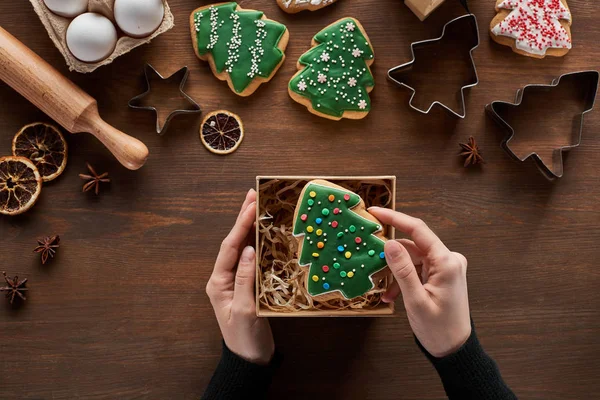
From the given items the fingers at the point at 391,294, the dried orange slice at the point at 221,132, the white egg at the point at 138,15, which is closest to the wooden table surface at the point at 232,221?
the dried orange slice at the point at 221,132

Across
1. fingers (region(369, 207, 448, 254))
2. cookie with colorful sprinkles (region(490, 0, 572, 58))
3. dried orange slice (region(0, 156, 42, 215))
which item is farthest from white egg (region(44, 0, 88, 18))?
cookie with colorful sprinkles (region(490, 0, 572, 58))

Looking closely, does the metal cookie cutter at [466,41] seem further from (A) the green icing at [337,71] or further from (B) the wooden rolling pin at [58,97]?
(B) the wooden rolling pin at [58,97]

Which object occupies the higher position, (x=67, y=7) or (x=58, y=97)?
(x=67, y=7)

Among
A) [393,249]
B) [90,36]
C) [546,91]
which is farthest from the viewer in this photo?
[546,91]

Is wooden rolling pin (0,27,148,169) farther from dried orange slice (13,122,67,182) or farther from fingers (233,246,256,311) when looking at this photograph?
fingers (233,246,256,311)

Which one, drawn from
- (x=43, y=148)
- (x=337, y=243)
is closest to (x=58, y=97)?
(x=43, y=148)

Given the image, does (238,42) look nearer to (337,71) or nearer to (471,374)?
(337,71)
